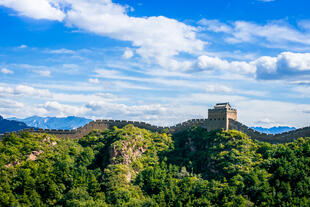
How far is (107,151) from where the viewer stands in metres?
67.9

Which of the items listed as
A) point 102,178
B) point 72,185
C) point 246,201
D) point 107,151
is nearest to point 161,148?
point 107,151

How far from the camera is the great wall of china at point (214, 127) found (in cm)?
6253

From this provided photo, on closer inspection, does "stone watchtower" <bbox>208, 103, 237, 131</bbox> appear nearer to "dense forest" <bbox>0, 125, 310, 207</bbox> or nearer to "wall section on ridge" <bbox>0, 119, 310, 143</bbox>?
"wall section on ridge" <bbox>0, 119, 310, 143</bbox>

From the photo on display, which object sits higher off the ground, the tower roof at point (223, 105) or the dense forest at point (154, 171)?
the tower roof at point (223, 105)

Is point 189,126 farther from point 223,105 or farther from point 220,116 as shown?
point 223,105

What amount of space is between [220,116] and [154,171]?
16698 mm

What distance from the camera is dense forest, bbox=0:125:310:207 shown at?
51812mm

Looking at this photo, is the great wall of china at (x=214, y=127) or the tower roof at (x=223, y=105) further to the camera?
the tower roof at (x=223, y=105)

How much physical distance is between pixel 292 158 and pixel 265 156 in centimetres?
594

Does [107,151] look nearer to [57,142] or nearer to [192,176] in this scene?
[57,142]

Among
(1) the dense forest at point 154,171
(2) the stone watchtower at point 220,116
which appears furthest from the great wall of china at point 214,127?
(1) the dense forest at point 154,171

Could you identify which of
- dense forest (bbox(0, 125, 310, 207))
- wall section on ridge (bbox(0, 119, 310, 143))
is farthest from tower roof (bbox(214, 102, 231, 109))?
dense forest (bbox(0, 125, 310, 207))

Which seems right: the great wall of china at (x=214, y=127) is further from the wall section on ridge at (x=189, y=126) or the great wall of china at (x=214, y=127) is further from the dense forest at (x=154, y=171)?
the dense forest at (x=154, y=171)

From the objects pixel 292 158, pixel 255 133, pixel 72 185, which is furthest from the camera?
pixel 255 133
